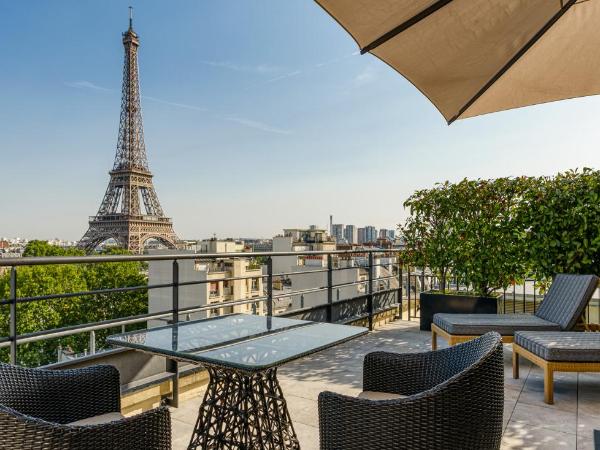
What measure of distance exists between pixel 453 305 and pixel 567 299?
153 cm

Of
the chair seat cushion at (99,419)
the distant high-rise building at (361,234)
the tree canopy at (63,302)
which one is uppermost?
the distant high-rise building at (361,234)

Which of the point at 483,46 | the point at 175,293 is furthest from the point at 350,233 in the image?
the point at 483,46

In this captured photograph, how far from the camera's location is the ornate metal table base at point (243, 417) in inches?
70.1

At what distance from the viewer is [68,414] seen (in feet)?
5.33

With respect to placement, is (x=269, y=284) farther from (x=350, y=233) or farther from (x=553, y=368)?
(x=350, y=233)

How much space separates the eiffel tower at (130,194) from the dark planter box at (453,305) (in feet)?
88.0

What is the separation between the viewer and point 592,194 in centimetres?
408

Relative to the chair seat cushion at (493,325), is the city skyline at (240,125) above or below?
above

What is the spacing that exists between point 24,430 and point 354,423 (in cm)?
92

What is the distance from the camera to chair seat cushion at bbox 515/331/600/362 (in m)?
2.69

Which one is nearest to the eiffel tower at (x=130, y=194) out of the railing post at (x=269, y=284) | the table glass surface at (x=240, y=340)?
the railing post at (x=269, y=284)

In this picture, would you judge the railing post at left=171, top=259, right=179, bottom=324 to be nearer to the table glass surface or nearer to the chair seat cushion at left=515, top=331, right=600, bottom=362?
the table glass surface

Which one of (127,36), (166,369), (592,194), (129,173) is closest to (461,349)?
(166,369)

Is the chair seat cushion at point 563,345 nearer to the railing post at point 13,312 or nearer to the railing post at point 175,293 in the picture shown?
the railing post at point 175,293
